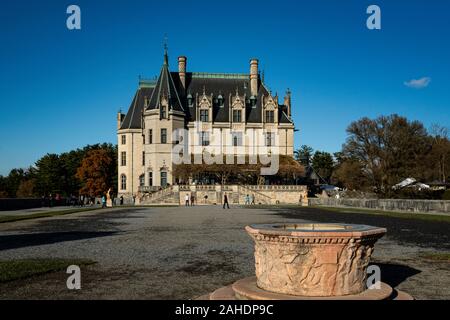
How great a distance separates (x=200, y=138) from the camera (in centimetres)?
6425

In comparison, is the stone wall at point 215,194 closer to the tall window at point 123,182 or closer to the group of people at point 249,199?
the group of people at point 249,199

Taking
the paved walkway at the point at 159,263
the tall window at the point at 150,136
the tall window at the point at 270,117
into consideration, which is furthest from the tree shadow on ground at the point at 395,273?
the tall window at the point at 270,117

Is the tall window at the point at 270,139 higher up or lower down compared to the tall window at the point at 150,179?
higher up

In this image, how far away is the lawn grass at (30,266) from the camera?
348 inches

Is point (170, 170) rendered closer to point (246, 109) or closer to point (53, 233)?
point (246, 109)

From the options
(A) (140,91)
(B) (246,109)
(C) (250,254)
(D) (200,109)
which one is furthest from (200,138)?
(C) (250,254)

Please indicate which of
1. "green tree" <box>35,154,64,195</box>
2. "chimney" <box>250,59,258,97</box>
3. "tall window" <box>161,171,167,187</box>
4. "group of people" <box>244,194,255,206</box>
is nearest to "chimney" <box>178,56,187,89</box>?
"chimney" <box>250,59,258,97</box>

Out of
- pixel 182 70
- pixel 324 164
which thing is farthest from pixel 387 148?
pixel 324 164

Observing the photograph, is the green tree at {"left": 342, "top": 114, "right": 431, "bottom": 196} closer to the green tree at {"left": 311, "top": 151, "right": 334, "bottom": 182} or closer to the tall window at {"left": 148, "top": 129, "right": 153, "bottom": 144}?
the tall window at {"left": 148, "top": 129, "right": 153, "bottom": 144}

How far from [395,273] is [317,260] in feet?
11.8

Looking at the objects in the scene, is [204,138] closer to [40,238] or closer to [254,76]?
[254,76]

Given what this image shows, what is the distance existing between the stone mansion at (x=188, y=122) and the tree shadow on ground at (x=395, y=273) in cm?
5132

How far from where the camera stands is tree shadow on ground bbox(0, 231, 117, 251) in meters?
14.2

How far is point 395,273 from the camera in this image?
367 inches
